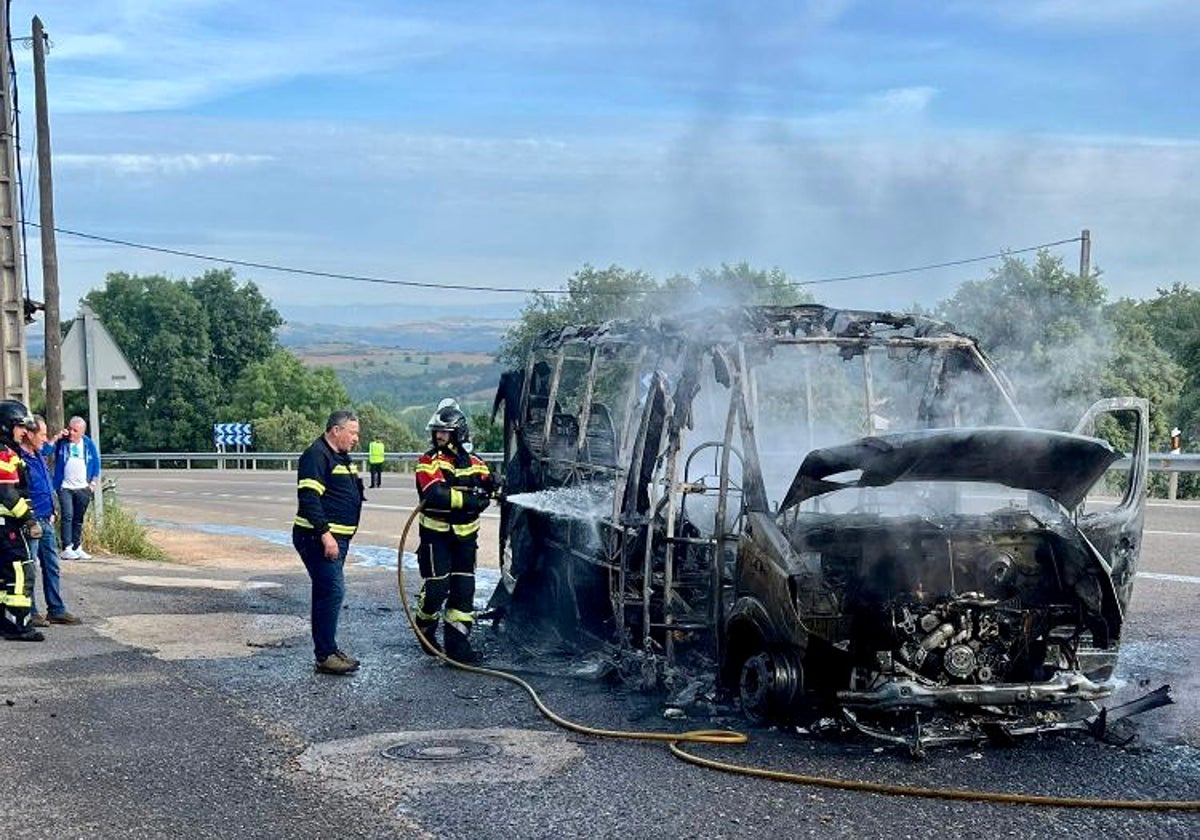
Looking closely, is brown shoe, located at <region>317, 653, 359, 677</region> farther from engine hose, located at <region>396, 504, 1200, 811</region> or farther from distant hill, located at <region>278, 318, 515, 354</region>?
distant hill, located at <region>278, 318, 515, 354</region>

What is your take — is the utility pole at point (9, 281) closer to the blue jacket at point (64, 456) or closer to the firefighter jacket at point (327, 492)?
the blue jacket at point (64, 456)

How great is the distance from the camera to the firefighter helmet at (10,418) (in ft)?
31.7

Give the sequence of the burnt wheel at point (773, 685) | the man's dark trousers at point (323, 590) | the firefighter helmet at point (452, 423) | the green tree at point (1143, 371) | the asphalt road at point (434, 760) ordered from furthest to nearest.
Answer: the green tree at point (1143, 371)
the firefighter helmet at point (452, 423)
the man's dark trousers at point (323, 590)
the burnt wheel at point (773, 685)
the asphalt road at point (434, 760)

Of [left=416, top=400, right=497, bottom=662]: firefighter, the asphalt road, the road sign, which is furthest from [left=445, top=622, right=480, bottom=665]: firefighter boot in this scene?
the road sign

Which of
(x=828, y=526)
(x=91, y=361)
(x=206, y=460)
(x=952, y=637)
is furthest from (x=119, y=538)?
(x=206, y=460)

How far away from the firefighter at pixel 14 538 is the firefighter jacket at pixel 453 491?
10.1ft

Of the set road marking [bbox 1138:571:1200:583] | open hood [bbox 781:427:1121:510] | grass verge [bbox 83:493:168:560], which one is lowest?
grass verge [bbox 83:493:168:560]

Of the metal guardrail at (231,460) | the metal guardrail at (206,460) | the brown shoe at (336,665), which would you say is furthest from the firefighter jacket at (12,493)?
the metal guardrail at (206,460)

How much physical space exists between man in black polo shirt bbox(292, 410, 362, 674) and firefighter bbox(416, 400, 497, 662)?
499mm

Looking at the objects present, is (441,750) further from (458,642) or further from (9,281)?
(9,281)

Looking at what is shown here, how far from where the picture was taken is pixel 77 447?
553 inches

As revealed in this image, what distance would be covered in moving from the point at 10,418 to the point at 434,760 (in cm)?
518

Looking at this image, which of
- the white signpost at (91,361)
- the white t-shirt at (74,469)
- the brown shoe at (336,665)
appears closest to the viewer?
the brown shoe at (336,665)

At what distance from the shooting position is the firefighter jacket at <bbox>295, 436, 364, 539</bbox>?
838 cm
